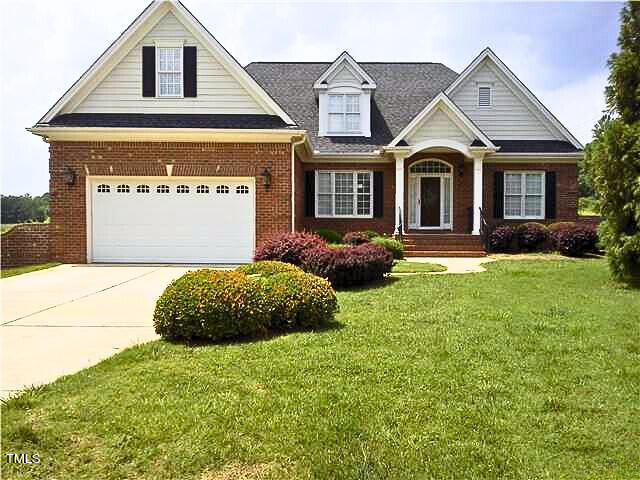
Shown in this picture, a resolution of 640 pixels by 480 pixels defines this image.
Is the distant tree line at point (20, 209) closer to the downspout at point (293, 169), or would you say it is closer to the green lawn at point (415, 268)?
the downspout at point (293, 169)

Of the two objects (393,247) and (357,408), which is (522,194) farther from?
(357,408)

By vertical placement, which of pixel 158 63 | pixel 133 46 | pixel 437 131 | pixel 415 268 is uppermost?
pixel 133 46

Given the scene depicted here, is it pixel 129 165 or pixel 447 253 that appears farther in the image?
pixel 447 253

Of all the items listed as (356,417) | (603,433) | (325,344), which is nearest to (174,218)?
(325,344)

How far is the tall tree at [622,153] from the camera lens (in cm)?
947

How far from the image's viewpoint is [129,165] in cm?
1432

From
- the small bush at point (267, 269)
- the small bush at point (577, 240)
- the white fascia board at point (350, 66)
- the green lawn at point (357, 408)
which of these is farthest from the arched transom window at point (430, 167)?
the green lawn at point (357, 408)

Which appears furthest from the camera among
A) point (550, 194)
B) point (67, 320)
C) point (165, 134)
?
point (550, 194)

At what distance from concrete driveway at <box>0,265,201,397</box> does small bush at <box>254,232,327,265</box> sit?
240cm

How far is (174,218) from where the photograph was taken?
14570mm

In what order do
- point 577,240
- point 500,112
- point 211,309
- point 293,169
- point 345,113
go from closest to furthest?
1. point 211,309
2. point 293,169
3. point 577,240
4. point 345,113
5. point 500,112

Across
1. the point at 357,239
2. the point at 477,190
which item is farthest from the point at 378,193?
the point at 357,239

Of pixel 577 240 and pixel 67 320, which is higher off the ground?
pixel 577 240

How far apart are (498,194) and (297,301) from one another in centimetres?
1486
